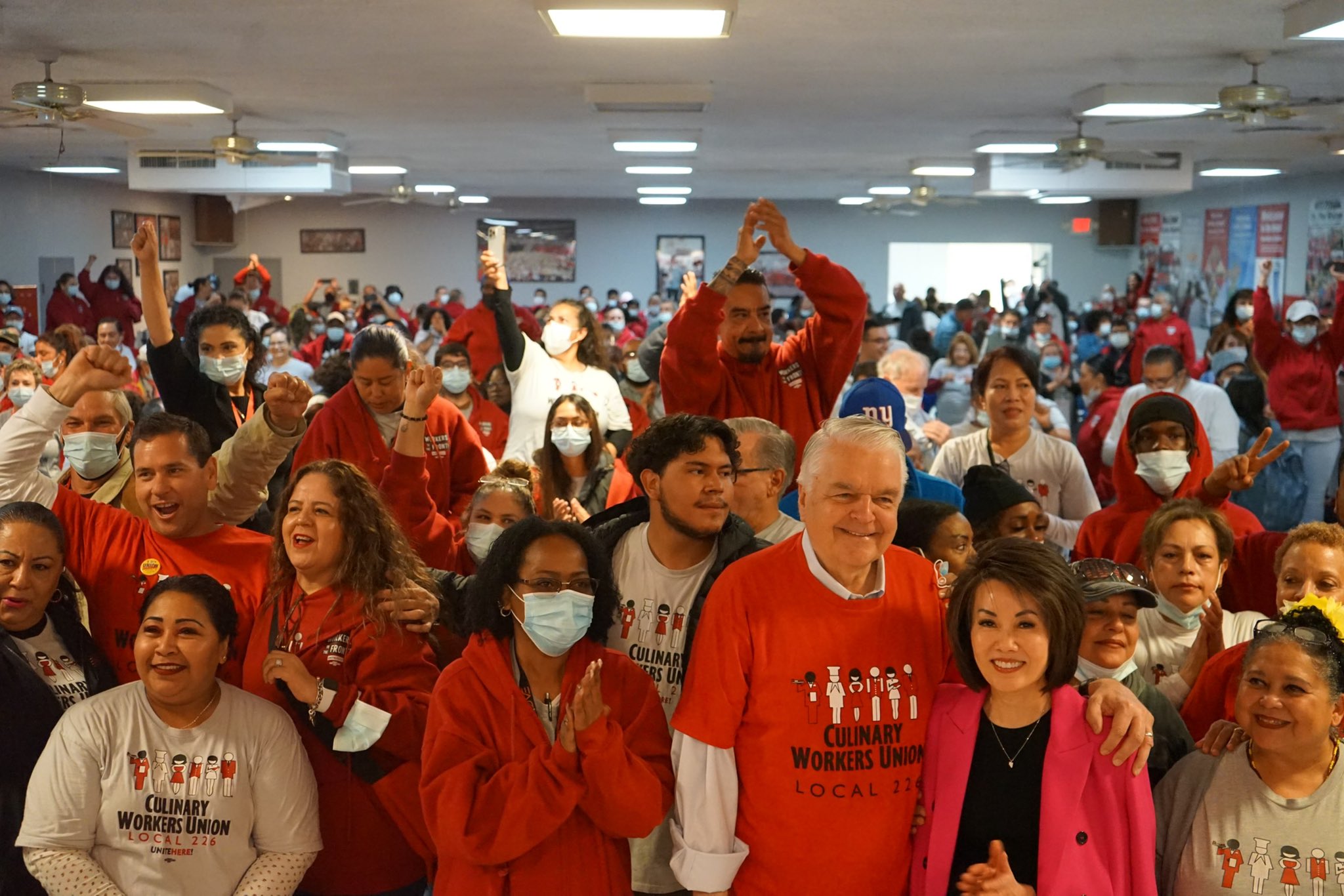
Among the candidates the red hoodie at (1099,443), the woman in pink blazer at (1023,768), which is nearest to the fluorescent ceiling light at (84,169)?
the red hoodie at (1099,443)

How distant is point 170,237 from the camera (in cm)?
1855

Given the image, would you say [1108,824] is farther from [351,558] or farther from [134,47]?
[134,47]

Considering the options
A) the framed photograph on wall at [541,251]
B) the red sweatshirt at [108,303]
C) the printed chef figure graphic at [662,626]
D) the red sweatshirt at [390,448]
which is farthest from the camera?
the framed photograph on wall at [541,251]

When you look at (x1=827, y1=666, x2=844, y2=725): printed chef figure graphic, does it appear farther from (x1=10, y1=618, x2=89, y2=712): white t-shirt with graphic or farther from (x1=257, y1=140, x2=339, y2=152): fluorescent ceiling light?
(x1=257, y1=140, x2=339, y2=152): fluorescent ceiling light

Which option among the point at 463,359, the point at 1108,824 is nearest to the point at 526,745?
the point at 1108,824

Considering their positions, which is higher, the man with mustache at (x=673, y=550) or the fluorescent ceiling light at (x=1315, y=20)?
the fluorescent ceiling light at (x=1315, y=20)

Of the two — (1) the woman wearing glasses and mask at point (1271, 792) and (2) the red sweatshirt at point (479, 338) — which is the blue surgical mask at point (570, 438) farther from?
(2) the red sweatshirt at point (479, 338)

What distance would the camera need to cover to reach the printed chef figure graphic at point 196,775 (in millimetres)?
2658

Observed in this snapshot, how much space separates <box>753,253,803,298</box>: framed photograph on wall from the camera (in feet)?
72.5

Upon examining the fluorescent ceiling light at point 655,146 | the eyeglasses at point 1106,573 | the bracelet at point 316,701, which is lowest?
the bracelet at point 316,701

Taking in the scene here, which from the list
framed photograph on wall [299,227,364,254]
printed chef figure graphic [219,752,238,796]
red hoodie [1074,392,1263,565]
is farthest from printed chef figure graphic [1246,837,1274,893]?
framed photograph on wall [299,227,364,254]

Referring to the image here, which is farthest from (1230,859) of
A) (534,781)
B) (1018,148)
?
(1018,148)

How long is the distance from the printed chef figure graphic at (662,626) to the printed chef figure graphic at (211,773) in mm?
1001

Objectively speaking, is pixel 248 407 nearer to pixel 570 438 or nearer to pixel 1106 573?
pixel 570 438
